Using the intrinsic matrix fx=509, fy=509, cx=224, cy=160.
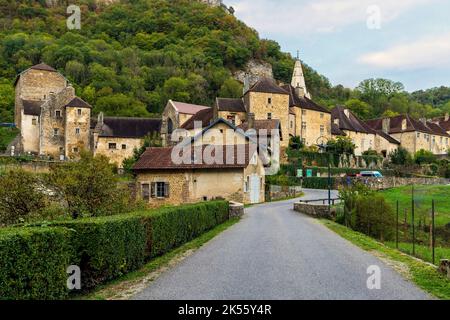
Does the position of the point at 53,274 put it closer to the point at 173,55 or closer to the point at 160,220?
A: the point at 160,220

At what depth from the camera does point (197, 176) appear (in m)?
38.1

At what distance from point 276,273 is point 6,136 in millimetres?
70915

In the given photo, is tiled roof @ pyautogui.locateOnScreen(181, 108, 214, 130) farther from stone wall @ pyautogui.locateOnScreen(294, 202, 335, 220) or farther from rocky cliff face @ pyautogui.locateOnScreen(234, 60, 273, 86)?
rocky cliff face @ pyautogui.locateOnScreen(234, 60, 273, 86)

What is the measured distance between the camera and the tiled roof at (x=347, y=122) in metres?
85.8

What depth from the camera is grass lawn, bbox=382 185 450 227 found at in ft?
108

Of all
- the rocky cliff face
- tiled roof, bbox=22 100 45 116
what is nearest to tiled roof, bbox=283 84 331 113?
tiled roof, bbox=22 100 45 116

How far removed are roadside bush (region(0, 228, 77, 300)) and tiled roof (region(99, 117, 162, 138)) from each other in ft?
197

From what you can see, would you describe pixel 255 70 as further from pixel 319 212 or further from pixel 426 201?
pixel 319 212

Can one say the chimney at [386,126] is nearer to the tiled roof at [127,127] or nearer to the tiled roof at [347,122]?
the tiled roof at [347,122]

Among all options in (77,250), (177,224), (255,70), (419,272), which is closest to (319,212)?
(177,224)

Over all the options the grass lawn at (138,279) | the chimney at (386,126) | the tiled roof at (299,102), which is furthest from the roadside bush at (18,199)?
the chimney at (386,126)

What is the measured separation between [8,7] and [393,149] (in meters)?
116

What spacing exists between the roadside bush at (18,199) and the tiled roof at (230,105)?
51360mm
